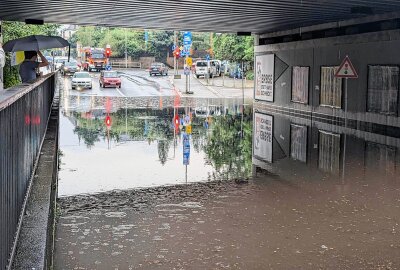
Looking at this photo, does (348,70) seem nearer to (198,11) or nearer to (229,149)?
(229,149)

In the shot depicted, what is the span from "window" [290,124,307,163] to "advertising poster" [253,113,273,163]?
62 centimetres

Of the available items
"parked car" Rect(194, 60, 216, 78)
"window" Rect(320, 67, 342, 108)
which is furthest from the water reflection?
"parked car" Rect(194, 60, 216, 78)

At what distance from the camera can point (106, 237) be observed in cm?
716

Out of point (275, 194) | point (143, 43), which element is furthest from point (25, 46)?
point (143, 43)

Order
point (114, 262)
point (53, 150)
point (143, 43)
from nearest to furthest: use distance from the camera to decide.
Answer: point (114, 262)
point (53, 150)
point (143, 43)

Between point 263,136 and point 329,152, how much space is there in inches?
168

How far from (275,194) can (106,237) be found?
3648 millimetres


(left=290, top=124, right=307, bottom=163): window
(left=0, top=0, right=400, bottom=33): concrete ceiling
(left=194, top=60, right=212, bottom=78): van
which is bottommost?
(left=290, top=124, right=307, bottom=163): window

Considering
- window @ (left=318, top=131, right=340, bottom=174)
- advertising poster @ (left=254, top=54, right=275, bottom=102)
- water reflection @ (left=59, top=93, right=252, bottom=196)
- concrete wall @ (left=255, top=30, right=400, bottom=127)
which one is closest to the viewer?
water reflection @ (left=59, top=93, right=252, bottom=196)

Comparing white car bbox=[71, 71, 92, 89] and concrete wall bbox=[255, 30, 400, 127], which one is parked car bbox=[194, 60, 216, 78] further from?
concrete wall bbox=[255, 30, 400, 127]

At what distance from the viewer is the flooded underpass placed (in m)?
6.47

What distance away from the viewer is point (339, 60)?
24703mm

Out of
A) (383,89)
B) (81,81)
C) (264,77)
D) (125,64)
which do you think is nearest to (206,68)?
(81,81)

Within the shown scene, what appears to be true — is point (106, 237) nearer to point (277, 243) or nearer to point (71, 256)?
point (71, 256)
